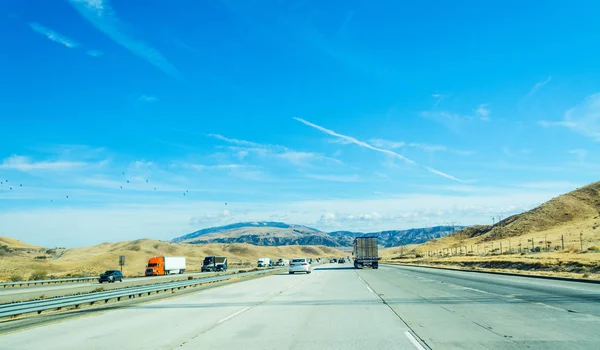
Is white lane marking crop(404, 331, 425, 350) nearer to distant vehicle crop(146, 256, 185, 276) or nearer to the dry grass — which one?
distant vehicle crop(146, 256, 185, 276)

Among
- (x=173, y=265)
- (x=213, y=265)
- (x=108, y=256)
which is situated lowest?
(x=213, y=265)

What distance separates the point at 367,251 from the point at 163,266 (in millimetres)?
29618

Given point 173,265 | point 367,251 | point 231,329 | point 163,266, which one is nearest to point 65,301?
point 231,329

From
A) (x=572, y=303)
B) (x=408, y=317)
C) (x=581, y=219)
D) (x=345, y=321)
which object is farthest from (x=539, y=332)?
(x=581, y=219)

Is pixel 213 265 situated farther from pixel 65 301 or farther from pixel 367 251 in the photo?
pixel 65 301

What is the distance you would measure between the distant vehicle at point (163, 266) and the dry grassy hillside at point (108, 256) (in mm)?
8111

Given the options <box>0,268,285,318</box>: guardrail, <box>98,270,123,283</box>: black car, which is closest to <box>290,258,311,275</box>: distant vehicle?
<box>98,270,123,283</box>: black car

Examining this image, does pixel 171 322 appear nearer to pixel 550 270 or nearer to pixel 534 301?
pixel 534 301

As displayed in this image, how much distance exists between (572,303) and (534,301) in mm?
1281

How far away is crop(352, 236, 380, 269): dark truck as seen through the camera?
60.6 meters

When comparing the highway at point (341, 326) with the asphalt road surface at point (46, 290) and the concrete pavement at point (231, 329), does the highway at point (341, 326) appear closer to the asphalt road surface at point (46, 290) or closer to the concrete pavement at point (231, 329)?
the concrete pavement at point (231, 329)

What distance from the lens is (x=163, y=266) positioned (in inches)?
2660

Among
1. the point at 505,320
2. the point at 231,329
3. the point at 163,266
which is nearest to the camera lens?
the point at 231,329

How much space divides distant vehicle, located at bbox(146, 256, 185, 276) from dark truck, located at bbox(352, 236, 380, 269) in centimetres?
2808
